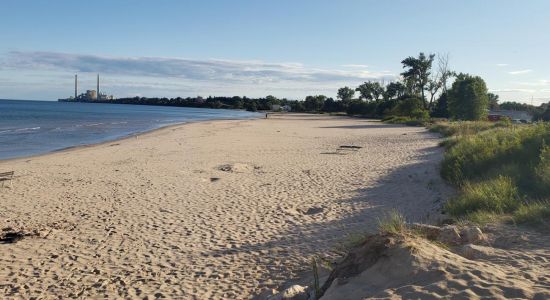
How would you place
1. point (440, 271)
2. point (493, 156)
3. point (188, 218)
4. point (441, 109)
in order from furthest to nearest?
point (441, 109) < point (493, 156) < point (188, 218) < point (440, 271)

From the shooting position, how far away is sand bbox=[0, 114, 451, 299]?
6.43 metres

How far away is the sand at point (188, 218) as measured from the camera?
6.43 metres

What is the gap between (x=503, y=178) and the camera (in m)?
9.41

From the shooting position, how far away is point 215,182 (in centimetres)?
1371

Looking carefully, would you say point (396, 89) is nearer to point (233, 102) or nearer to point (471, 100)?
point (471, 100)

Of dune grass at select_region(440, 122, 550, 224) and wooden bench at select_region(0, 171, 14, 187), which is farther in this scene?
wooden bench at select_region(0, 171, 14, 187)

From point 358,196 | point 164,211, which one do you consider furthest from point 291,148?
point 164,211

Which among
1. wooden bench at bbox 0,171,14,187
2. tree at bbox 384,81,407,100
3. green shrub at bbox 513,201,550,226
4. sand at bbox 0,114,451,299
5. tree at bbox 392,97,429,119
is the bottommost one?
wooden bench at bbox 0,171,14,187

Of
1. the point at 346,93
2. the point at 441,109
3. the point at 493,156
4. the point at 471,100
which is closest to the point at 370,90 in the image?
the point at 346,93

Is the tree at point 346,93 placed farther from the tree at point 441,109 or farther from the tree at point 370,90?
the tree at point 441,109

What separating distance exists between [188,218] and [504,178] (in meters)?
6.25

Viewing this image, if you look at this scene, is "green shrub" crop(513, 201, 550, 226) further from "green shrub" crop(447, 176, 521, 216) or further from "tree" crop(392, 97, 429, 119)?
"tree" crop(392, 97, 429, 119)

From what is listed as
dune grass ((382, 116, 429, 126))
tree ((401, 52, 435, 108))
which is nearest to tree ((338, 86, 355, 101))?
tree ((401, 52, 435, 108))

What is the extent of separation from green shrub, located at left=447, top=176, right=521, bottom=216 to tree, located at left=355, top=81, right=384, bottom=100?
111 metres
